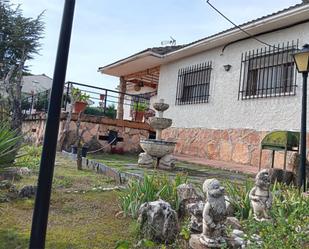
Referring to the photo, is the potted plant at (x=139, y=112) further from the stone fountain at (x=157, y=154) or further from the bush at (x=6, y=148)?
the bush at (x=6, y=148)

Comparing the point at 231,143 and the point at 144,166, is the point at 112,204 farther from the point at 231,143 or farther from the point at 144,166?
the point at 231,143

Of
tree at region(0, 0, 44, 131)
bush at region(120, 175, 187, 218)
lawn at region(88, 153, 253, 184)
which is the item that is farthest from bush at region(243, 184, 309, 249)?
tree at region(0, 0, 44, 131)

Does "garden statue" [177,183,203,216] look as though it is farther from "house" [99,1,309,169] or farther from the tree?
the tree

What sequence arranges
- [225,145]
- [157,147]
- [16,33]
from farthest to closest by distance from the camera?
[16,33] < [225,145] < [157,147]

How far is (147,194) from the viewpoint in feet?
12.4

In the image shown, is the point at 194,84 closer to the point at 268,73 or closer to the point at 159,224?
the point at 268,73

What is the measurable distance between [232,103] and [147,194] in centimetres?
633

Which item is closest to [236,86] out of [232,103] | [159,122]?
[232,103]

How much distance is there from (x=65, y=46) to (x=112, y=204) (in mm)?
2864

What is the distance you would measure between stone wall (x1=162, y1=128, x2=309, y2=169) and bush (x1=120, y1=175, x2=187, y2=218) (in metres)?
4.34

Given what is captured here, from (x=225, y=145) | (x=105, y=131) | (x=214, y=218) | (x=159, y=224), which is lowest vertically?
(x=159, y=224)

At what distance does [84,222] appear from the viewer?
3551 millimetres

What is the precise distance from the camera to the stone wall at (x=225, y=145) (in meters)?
8.57

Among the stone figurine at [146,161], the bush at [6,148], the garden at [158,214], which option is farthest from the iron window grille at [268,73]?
the bush at [6,148]
